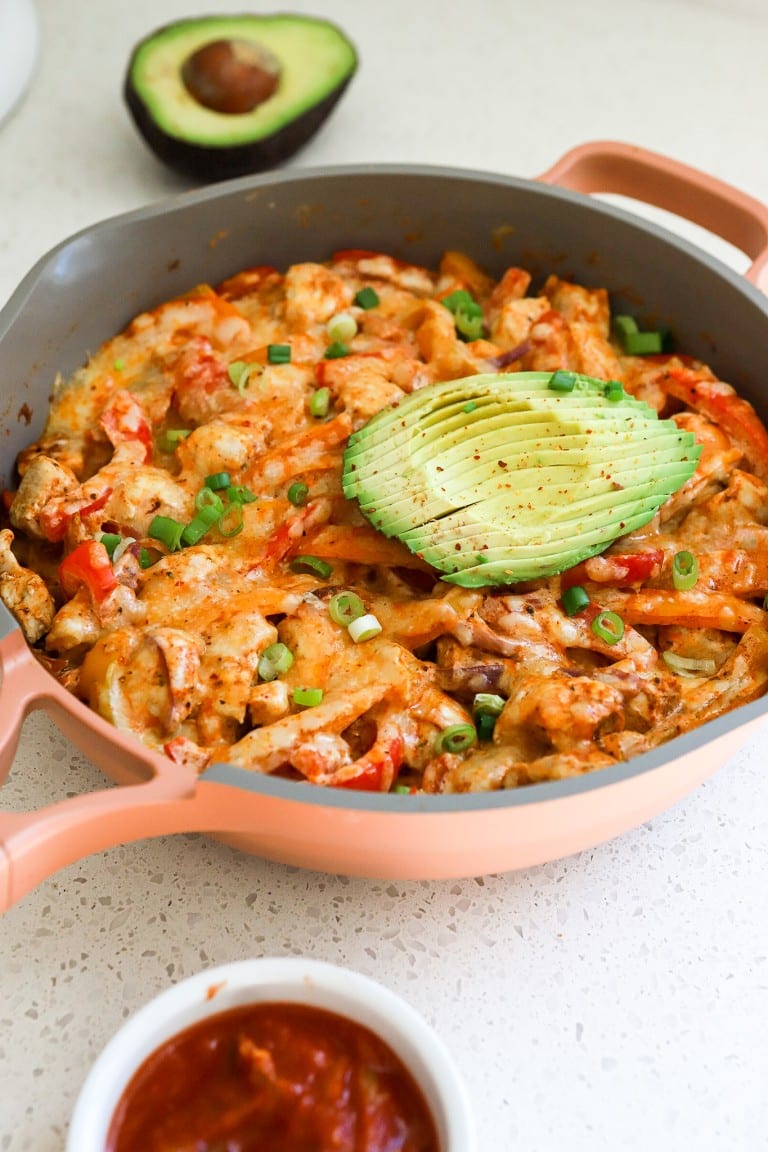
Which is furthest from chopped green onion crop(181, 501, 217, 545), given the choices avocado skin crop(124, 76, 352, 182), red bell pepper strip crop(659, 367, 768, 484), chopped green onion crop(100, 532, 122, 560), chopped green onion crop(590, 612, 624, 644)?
avocado skin crop(124, 76, 352, 182)

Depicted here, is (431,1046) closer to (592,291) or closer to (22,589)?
(22,589)

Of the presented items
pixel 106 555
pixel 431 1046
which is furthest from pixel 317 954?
pixel 106 555

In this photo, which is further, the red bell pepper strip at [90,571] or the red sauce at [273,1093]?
the red bell pepper strip at [90,571]

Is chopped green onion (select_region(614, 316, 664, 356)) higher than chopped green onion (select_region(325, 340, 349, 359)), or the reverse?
chopped green onion (select_region(614, 316, 664, 356))

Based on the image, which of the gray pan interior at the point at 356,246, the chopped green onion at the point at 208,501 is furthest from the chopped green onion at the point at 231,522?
the gray pan interior at the point at 356,246

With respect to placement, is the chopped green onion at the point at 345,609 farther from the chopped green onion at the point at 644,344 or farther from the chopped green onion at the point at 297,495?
the chopped green onion at the point at 644,344

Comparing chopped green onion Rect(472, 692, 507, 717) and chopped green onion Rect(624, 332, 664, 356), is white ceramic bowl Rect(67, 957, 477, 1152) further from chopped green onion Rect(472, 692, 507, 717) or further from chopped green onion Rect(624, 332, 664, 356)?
chopped green onion Rect(624, 332, 664, 356)
